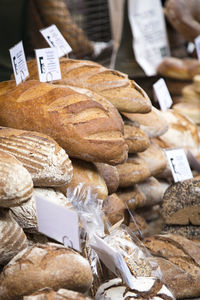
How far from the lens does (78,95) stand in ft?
5.58

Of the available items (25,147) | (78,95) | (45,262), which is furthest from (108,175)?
(45,262)

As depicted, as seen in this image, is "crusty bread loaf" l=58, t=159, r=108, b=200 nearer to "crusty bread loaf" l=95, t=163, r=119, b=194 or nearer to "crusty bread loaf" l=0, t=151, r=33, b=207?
"crusty bread loaf" l=95, t=163, r=119, b=194

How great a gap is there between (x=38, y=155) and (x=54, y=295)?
1.46 ft

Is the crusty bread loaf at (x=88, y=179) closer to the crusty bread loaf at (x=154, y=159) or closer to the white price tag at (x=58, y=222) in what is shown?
the white price tag at (x=58, y=222)

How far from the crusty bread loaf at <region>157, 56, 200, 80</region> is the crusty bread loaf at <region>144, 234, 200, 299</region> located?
2.10 metres

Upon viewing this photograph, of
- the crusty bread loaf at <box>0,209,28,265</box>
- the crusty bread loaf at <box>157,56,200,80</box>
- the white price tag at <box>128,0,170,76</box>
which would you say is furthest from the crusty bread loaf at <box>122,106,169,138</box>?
the white price tag at <box>128,0,170,76</box>

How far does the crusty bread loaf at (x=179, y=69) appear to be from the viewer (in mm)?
3711

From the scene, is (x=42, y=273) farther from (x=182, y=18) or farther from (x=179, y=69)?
(x=182, y=18)

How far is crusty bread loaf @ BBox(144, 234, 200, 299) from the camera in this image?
1642mm

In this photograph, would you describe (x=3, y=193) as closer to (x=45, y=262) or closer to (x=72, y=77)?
(x=45, y=262)

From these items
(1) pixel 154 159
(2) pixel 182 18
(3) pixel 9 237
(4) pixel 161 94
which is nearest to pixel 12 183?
(3) pixel 9 237

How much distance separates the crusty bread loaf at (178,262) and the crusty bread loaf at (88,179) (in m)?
0.27

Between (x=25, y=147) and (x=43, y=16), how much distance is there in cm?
189

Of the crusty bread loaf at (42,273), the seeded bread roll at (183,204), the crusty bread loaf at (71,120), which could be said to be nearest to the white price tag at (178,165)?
the seeded bread roll at (183,204)
